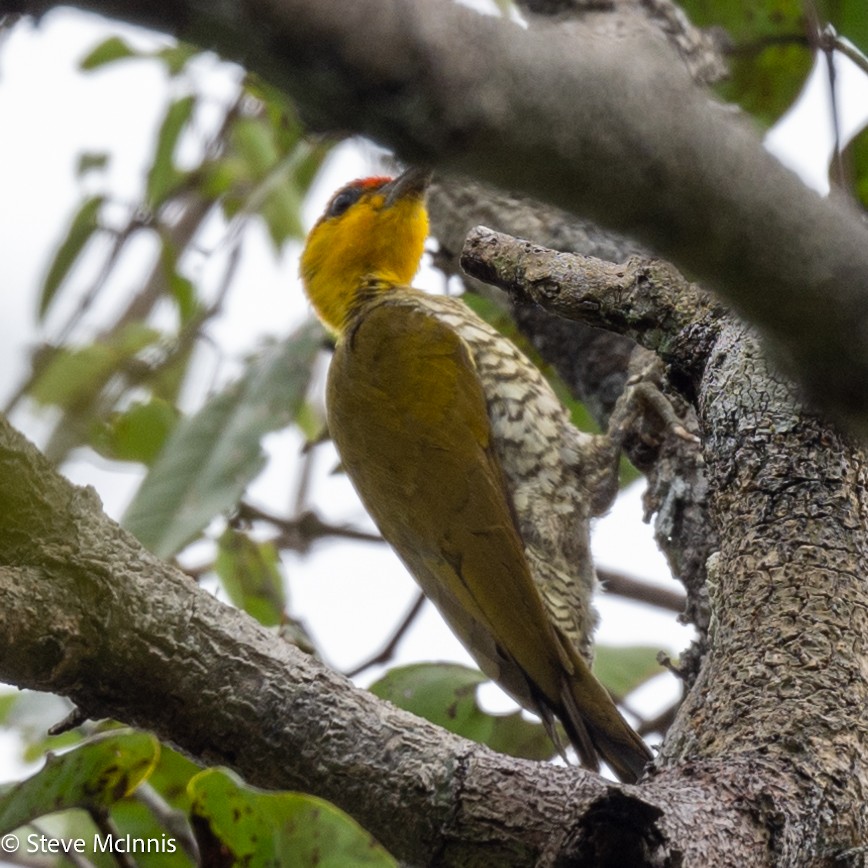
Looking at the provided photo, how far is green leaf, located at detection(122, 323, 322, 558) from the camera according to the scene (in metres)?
3.35

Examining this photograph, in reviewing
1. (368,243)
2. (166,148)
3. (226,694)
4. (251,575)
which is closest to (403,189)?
(368,243)

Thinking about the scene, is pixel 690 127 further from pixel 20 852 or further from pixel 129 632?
pixel 20 852

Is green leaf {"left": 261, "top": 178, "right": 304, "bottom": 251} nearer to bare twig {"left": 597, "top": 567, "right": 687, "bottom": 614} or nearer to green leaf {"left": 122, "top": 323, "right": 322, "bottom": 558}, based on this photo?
green leaf {"left": 122, "top": 323, "right": 322, "bottom": 558}

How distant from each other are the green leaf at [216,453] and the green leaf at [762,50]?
1.73 meters

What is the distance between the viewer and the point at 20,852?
9.02ft

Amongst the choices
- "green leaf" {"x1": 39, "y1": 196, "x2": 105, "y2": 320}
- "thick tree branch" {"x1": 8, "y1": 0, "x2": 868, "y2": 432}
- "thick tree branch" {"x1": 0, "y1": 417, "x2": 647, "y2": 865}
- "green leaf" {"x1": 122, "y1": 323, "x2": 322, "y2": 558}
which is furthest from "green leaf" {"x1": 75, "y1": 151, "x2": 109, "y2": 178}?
"thick tree branch" {"x1": 8, "y1": 0, "x2": 868, "y2": 432}

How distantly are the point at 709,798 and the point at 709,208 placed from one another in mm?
1146

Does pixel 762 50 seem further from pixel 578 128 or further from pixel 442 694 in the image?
pixel 578 128

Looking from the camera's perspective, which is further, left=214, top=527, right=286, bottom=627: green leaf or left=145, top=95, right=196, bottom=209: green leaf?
left=145, top=95, right=196, bottom=209: green leaf

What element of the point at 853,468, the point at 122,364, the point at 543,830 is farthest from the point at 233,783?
the point at 122,364

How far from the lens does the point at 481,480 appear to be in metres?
3.65

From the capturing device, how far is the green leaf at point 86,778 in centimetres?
197

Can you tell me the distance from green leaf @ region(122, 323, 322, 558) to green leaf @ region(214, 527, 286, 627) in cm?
20

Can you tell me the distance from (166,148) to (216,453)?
1431mm
